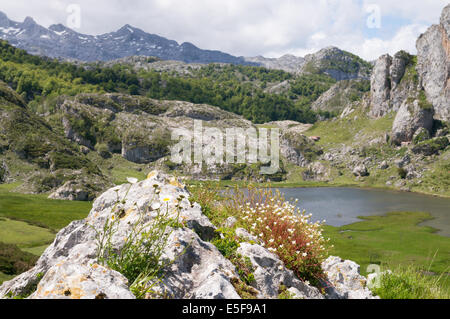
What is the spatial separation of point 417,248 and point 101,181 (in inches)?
4299

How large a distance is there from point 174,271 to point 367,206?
10817cm

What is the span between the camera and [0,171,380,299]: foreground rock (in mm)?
5066

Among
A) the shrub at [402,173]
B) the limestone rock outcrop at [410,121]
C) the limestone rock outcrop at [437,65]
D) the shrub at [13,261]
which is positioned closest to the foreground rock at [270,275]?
the shrub at [13,261]

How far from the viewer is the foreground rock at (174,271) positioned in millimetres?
5066

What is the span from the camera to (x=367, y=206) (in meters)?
103

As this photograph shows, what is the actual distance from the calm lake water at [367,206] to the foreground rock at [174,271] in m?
70.8

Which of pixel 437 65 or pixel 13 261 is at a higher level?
pixel 437 65

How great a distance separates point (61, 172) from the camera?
123375 millimetres

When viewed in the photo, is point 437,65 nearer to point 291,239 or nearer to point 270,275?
point 291,239

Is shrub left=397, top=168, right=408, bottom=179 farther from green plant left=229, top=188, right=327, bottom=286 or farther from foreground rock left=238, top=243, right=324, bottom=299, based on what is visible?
foreground rock left=238, top=243, right=324, bottom=299

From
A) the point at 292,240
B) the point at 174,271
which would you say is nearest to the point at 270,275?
the point at 292,240

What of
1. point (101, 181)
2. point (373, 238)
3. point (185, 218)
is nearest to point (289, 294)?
point (185, 218)

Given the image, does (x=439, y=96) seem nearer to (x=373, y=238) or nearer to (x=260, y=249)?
(x=373, y=238)

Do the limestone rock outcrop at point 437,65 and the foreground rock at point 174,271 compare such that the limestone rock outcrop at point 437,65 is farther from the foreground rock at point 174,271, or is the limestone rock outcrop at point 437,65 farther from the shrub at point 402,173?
the foreground rock at point 174,271
